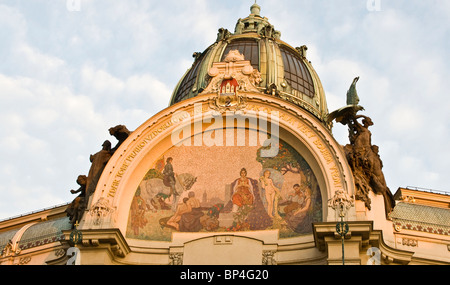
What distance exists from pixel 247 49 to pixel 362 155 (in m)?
9.49

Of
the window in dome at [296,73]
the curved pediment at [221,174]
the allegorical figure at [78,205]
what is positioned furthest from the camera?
the window in dome at [296,73]

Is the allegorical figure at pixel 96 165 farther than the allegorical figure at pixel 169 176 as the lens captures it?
No

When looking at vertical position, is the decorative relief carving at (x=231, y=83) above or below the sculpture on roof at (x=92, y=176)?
above

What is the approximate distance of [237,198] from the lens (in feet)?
60.1

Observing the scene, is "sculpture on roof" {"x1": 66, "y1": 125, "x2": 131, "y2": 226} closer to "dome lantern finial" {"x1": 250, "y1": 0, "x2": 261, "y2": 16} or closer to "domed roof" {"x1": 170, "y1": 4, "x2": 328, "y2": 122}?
"domed roof" {"x1": 170, "y1": 4, "x2": 328, "y2": 122}

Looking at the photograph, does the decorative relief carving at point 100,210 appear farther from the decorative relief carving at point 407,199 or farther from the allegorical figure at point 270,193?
the decorative relief carving at point 407,199

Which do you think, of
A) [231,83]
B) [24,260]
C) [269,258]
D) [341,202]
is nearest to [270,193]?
[269,258]

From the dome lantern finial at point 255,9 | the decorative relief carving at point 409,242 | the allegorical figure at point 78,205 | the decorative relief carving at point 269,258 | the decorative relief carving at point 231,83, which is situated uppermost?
the dome lantern finial at point 255,9

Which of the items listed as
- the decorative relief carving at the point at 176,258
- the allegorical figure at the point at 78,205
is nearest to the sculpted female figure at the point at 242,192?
the decorative relief carving at the point at 176,258

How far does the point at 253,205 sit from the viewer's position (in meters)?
A: 18.2

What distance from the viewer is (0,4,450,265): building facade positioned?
55.7ft

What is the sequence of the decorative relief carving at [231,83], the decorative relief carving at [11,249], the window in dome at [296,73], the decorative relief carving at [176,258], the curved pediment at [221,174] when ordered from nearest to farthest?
1. the decorative relief carving at [176,258]
2. the curved pediment at [221,174]
3. the decorative relief carving at [231,83]
4. the decorative relief carving at [11,249]
5. the window in dome at [296,73]

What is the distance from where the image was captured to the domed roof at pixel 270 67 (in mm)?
25047
